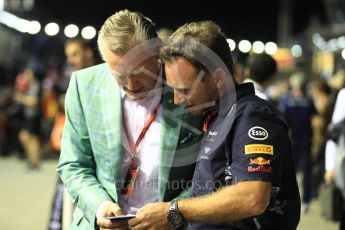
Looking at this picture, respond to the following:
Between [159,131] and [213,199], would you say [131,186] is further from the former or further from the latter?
[213,199]

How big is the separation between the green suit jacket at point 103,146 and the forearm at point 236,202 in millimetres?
474

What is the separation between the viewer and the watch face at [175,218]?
8.52 ft

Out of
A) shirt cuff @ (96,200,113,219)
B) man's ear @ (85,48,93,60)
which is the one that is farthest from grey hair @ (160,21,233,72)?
man's ear @ (85,48,93,60)

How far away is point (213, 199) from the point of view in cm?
251

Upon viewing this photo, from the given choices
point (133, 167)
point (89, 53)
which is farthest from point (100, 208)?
point (89, 53)

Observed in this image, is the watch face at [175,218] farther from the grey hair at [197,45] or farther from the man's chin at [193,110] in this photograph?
the grey hair at [197,45]

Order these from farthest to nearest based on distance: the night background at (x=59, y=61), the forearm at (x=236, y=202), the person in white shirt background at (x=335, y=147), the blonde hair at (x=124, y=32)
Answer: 1. the night background at (x=59, y=61)
2. the person in white shirt background at (x=335, y=147)
3. the blonde hair at (x=124, y=32)
4. the forearm at (x=236, y=202)

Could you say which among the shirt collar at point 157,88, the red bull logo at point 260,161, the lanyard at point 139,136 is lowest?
the red bull logo at point 260,161

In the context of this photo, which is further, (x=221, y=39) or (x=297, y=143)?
(x=297, y=143)

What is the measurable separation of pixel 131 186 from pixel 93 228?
0.25 m

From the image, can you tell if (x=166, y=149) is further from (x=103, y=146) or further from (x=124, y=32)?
(x=124, y=32)

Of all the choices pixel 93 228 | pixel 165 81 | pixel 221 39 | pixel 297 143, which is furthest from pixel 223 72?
pixel 297 143

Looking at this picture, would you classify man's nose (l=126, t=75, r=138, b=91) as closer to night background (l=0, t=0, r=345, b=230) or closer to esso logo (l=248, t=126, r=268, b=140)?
esso logo (l=248, t=126, r=268, b=140)

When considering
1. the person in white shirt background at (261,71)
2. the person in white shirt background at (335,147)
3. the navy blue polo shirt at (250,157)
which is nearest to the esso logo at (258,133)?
the navy blue polo shirt at (250,157)
